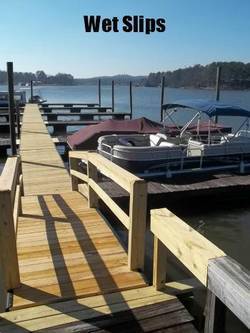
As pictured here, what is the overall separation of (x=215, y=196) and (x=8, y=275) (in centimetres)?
768

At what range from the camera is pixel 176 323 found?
3.33m

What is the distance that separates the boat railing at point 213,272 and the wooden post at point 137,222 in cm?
74

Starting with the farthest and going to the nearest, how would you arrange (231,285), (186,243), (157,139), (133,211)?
(157,139), (133,211), (186,243), (231,285)

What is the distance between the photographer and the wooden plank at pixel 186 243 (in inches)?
88.4

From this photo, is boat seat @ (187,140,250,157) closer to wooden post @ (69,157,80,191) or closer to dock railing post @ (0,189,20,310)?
wooden post @ (69,157,80,191)

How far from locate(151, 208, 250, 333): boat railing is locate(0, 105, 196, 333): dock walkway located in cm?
85

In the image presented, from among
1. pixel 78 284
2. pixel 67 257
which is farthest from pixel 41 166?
pixel 78 284

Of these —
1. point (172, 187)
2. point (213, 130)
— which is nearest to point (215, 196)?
point (172, 187)

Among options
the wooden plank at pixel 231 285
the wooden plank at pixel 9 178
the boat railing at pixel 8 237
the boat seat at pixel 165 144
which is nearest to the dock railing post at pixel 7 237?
the boat railing at pixel 8 237

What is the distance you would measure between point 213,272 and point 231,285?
0.72ft

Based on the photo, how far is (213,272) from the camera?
199 cm

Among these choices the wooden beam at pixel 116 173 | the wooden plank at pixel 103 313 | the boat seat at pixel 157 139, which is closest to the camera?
the wooden plank at pixel 103 313

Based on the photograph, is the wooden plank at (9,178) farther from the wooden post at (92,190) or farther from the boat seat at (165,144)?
the boat seat at (165,144)

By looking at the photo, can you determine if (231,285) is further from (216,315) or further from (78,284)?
(78,284)
